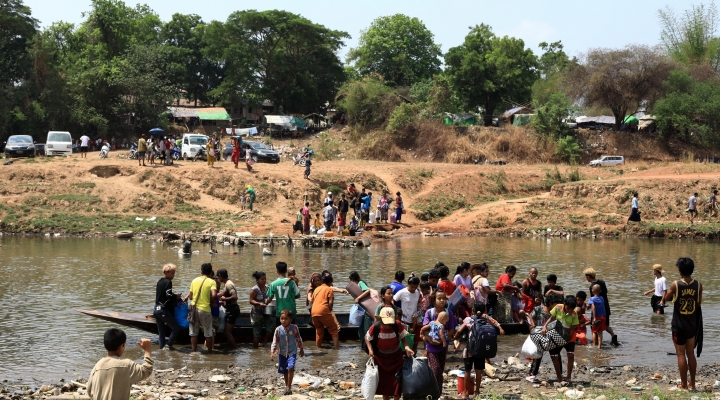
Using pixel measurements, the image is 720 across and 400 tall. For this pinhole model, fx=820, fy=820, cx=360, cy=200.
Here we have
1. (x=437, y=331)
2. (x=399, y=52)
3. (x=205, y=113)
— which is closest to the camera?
(x=437, y=331)

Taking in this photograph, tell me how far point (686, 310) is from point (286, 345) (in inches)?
209

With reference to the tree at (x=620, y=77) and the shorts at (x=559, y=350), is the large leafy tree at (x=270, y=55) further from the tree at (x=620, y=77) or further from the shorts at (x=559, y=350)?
the shorts at (x=559, y=350)

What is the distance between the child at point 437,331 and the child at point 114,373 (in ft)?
13.9

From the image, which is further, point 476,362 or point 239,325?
point 239,325

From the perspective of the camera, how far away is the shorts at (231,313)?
555 inches

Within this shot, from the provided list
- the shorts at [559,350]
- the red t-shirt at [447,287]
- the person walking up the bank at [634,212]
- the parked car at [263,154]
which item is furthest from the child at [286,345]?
the parked car at [263,154]

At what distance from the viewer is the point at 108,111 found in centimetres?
5750

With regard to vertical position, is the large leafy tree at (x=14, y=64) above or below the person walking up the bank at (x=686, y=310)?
above

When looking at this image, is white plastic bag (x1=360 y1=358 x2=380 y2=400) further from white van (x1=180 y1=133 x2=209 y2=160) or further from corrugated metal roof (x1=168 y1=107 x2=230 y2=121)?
corrugated metal roof (x1=168 y1=107 x2=230 y2=121)

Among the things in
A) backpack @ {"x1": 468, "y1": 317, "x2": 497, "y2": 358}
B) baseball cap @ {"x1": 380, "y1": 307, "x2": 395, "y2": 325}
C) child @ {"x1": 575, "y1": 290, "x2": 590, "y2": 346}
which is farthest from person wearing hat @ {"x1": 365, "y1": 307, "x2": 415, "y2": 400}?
child @ {"x1": 575, "y1": 290, "x2": 590, "y2": 346}

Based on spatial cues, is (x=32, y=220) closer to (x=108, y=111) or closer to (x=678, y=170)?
(x=108, y=111)

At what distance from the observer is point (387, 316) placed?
378 inches

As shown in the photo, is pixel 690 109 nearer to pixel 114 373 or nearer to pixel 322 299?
pixel 322 299

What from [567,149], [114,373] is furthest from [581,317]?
[567,149]
